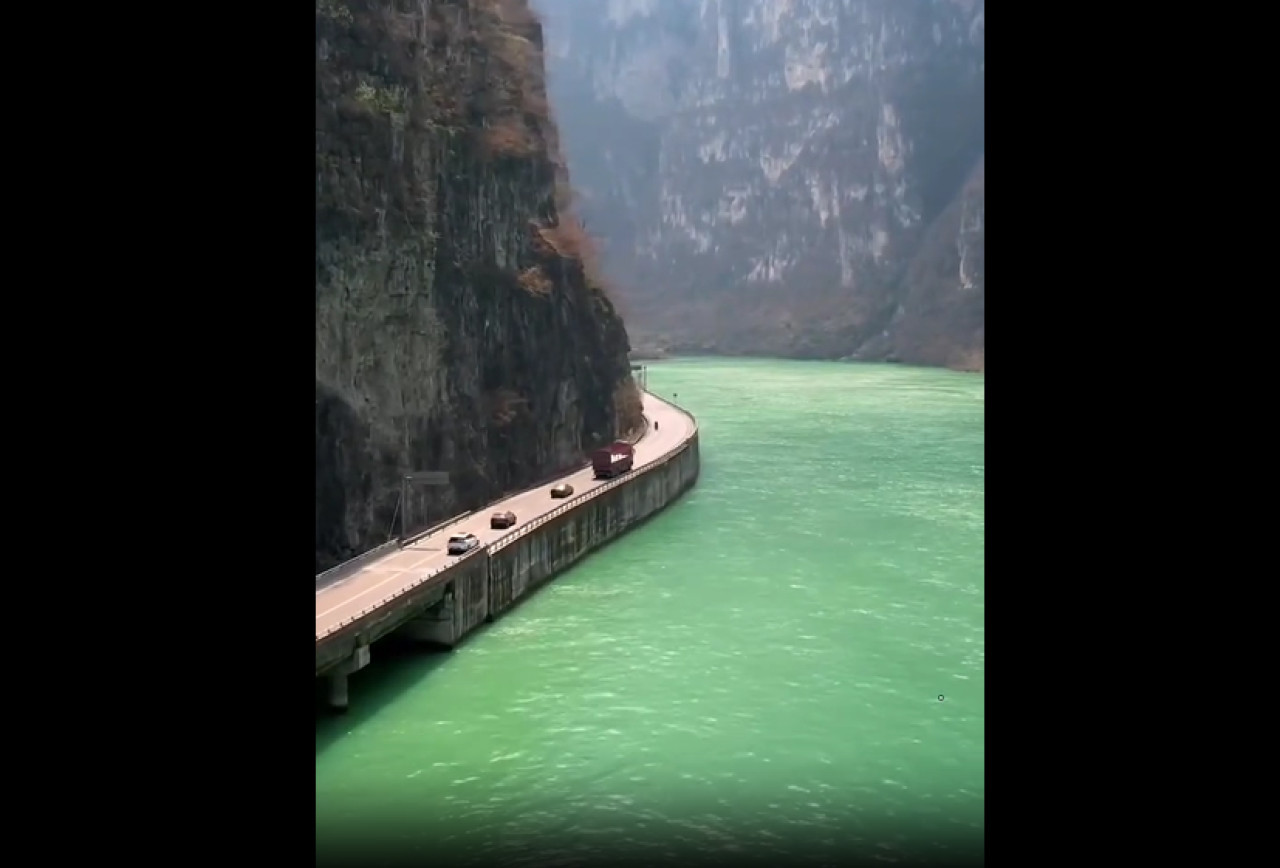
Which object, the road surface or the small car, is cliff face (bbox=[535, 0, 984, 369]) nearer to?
the road surface

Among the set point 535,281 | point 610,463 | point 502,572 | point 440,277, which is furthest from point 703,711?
point 535,281

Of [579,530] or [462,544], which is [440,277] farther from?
[462,544]

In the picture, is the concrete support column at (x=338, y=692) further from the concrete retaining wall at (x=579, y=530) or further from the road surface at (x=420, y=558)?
the concrete retaining wall at (x=579, y=530)

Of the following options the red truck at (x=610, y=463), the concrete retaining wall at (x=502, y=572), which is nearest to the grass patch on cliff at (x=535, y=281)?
the red truck at (x=610, y=463)

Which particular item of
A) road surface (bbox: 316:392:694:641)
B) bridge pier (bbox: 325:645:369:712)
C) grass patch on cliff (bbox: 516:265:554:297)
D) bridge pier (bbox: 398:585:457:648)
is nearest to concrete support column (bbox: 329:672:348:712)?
bridge pier (bbox: 325:645:369:712)
